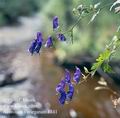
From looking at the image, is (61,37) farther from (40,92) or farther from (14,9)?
(14,9)

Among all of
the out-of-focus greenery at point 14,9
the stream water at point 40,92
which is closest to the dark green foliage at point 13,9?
the out-of-focus greenery at point 14,9

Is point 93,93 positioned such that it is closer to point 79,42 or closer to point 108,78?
point 108,78

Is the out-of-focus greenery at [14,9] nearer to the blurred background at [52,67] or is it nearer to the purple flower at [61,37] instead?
the blurred background at [52,67]

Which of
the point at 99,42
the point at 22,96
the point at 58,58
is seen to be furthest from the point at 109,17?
the point at 22,96

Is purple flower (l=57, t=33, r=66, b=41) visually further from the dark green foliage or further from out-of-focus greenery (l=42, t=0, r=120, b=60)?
the dark green foliage

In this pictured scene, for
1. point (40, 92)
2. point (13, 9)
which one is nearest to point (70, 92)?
point (40, 92)

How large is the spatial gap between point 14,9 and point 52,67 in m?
3.91

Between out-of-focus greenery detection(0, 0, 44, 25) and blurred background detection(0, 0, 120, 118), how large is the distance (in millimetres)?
26

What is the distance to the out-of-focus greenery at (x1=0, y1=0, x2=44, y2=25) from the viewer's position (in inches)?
374

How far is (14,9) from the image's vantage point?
9.95m

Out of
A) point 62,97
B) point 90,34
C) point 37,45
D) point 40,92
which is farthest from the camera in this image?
point 90,34

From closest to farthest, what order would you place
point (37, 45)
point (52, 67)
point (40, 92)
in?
point (37, 45) < point (40, 92) < point (52, 67)

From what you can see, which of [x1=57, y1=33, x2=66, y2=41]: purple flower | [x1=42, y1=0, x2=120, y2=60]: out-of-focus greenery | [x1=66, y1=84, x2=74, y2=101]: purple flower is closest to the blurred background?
[x1=42, y1=0, x2=120, y2=60]: out-of-focus greenery

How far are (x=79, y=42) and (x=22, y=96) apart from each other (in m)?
2.08
